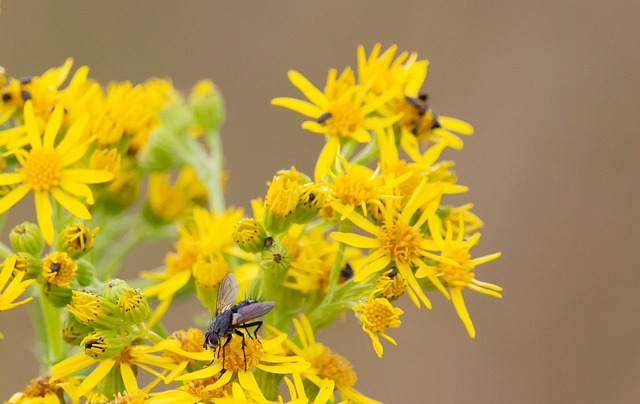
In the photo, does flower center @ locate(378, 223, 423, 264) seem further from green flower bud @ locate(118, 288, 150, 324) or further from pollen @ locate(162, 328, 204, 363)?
green flower bud @ locate(118, 288, 150, 324)

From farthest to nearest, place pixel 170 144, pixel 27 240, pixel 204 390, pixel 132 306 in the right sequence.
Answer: pixel 170 144
pixel 27 240
pixel 132 306
pixel 204 390

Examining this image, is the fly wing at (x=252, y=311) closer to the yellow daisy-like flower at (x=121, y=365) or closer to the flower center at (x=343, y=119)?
the yellow daisy-like flower at (x=121, y=365)


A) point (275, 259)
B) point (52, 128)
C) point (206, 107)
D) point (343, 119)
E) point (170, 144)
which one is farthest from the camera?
point (206, 107)

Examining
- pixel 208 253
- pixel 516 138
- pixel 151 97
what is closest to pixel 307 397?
pixel 208 253

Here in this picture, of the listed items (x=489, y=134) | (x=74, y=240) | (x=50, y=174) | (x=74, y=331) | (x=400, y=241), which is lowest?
(x=400, y=241)

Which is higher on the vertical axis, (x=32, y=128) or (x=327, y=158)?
(x=32, y=128)

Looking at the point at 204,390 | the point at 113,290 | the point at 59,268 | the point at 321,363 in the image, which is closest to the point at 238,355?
the point at 204,390

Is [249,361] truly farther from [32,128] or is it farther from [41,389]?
[32,128]

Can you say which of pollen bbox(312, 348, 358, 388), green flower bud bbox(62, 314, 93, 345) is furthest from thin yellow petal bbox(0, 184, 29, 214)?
pollen bbox(312, 348, 358, 388)
